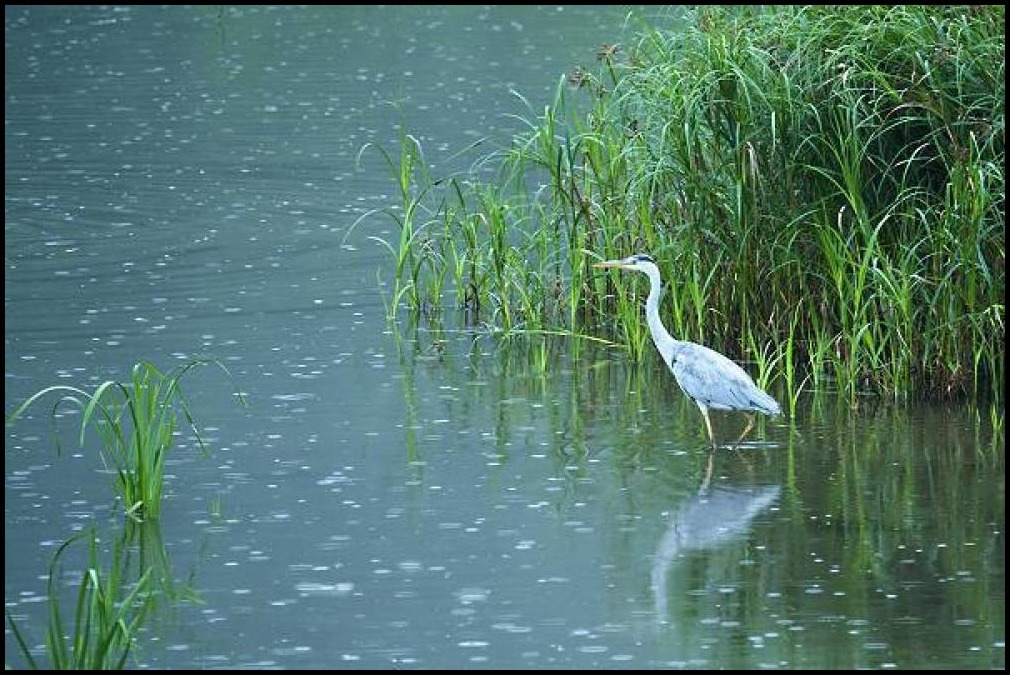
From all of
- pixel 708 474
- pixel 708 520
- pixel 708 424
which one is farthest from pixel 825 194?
pixel 708 520

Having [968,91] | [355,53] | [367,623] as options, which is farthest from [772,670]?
[355,53]

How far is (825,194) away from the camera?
32.7 feet

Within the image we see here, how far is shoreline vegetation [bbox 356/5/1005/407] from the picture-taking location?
9562 mm

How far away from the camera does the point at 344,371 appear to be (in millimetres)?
11023

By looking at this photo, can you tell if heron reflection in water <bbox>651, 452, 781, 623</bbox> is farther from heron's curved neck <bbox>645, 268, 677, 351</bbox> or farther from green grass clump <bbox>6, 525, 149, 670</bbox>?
green grass clump <bbox>6, 525, 149, 670</bbox>

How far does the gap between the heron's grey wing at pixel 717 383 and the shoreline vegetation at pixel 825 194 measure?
0.41 metres

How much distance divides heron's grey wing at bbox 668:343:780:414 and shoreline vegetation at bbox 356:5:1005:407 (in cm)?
41

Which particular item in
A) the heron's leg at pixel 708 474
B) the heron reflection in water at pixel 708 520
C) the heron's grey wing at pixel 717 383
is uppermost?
the heron's grey wing at pixel 717 383

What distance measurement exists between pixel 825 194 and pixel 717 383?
4.05ft

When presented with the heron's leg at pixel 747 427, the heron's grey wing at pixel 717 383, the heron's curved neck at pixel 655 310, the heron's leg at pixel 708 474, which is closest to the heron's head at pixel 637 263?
the heron's curved neck at pixel 655 310

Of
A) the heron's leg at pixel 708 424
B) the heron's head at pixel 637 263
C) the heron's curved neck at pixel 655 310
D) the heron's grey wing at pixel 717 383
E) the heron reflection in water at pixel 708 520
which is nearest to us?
the heron reflection in water at pixel 708 520

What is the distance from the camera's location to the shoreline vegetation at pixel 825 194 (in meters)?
9.56

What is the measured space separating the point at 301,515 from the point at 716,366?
197cm

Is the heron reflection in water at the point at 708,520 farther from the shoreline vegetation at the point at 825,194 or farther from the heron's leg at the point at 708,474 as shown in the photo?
the shoreline vegetation at the point at 825,194
